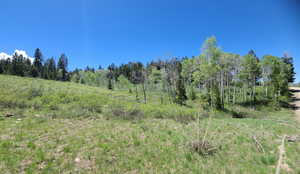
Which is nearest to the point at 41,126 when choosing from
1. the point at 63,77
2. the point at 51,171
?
the point at 51,171

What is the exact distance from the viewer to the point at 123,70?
263 ft

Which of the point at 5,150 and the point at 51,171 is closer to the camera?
the point at 51,171

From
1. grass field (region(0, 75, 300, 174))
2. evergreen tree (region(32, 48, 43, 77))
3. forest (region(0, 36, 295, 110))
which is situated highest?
evergreen tree (region(32, 48, 43, 77))

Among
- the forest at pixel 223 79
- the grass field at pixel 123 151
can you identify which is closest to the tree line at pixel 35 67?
the forest at pixel 223 79

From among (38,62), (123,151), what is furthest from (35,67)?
(123,151)

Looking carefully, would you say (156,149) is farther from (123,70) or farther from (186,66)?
(123,70)

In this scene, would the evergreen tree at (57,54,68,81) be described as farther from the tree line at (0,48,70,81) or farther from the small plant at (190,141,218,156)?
the small plant at (190,141,218,156)

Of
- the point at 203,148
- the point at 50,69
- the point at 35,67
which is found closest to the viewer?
the point at 203,148

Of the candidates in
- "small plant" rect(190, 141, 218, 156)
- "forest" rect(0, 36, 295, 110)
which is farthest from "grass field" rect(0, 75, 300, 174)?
"forest" rect(0, 36, 295, 110)

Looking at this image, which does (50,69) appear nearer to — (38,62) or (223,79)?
(38,62)

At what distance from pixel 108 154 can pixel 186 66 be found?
33.4 meters

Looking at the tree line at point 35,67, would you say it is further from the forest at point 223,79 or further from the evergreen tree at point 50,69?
the forest at point 223,79

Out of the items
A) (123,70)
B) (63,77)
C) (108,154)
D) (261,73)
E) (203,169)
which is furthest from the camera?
(123,70)

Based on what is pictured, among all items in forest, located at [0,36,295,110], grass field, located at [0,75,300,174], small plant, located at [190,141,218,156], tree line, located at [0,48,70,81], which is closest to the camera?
grass field, located at [0,75,300,174]
